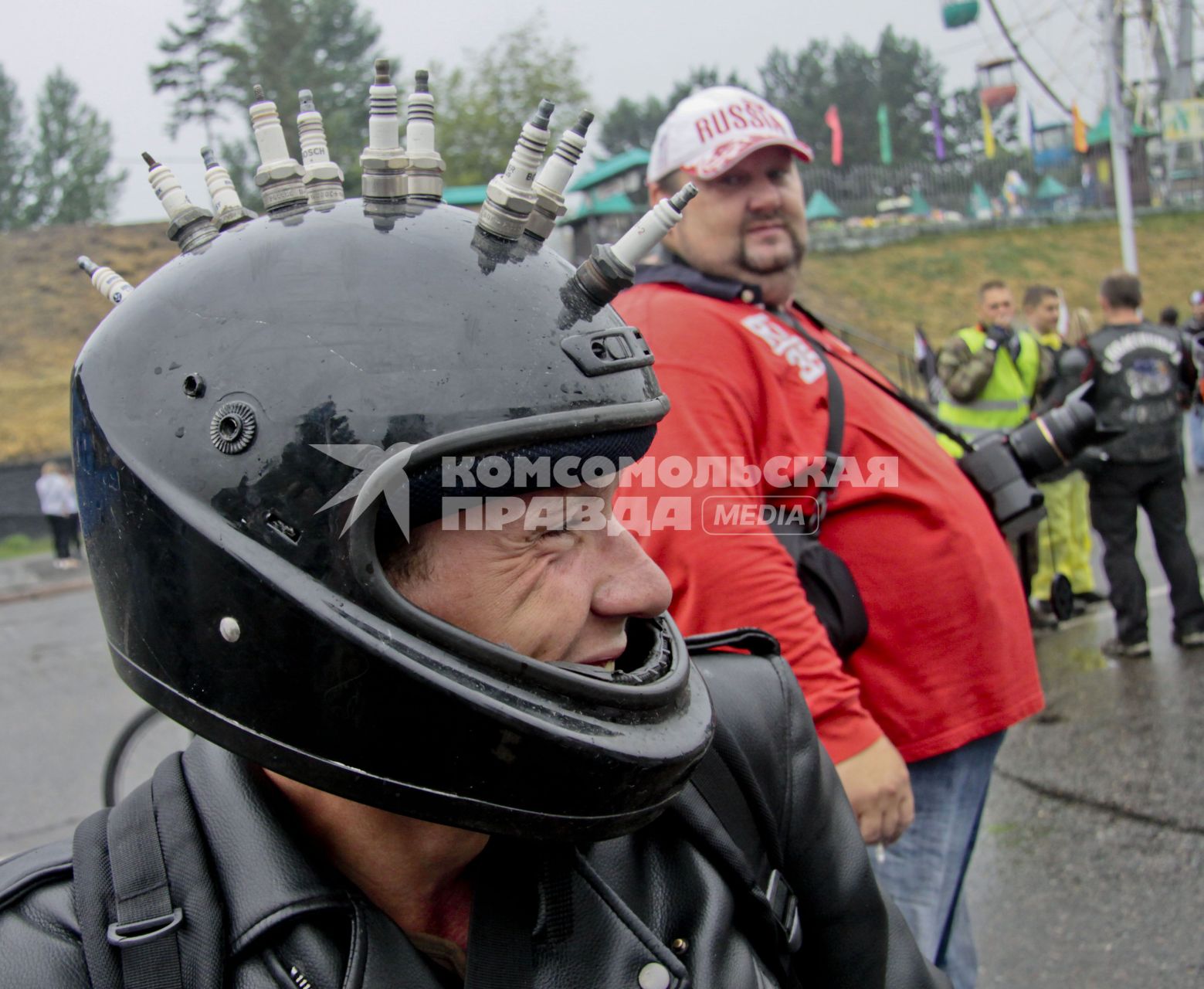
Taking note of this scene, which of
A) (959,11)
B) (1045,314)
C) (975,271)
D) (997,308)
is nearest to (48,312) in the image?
(959,11)

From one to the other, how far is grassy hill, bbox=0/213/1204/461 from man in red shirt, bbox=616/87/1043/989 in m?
25.6

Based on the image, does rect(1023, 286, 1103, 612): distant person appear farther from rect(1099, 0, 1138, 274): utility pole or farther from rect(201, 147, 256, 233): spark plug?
rect(1099, 0, 1138, 274): utility pole

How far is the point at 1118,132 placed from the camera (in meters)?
17.4

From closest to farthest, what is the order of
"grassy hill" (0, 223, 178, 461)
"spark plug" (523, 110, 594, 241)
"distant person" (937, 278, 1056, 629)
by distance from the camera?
"spark plug" (523, 110, 594, 241), "distant person" (937, 278, 1056, 629), "grassy hill" (0, 223, 178, 461)

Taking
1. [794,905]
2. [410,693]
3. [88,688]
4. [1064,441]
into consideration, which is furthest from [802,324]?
[88,688]

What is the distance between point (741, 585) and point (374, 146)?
119 cm

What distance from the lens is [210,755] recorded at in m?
1.34

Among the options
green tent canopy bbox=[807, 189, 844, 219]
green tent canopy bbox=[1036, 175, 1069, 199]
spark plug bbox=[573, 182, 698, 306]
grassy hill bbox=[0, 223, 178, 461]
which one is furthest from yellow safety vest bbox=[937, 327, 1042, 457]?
green tent canopy bbox=[1036, 175, 1069, 199]

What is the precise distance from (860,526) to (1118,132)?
1758cm

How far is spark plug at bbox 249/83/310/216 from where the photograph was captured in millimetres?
1338

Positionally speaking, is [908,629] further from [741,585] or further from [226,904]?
[226,904]

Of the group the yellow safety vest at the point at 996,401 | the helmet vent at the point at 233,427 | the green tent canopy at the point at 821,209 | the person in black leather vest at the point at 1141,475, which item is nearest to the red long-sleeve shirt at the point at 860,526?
the helmet vent at the point at 233,427

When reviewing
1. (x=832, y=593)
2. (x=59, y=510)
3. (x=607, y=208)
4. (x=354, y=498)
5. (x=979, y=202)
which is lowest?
(x=59, y=510)

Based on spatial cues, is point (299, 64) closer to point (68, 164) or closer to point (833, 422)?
point (68, 164)
